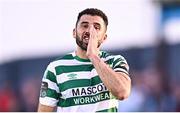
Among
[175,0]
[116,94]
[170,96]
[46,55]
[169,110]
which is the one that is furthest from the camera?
[46,55]

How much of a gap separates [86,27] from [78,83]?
17.9 inches

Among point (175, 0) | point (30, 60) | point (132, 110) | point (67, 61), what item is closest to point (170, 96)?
point (132, 110)

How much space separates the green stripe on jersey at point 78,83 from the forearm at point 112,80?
0.24m

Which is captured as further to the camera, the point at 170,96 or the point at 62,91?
the point at 170,96

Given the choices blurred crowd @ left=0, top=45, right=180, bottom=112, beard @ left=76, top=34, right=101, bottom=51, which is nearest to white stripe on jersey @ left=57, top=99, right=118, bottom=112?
beard @ left=76, top=34, right=101, bottom=51

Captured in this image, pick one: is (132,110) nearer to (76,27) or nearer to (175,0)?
(175,0)

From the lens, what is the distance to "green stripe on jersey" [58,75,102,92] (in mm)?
7379

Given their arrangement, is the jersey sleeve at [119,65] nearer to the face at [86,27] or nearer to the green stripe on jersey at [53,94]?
the face at [86,27]

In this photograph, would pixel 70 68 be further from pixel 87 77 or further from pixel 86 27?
pixel 86 27

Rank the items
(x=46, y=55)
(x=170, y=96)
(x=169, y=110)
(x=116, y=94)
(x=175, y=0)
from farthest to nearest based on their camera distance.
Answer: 1. (x=46, y=55)
2. (x=175, y=0)
3. (x=170, y=96)
4. (x=169, y=110)
5. (x=116, y=94)

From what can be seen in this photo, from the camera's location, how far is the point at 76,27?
7.36 meters

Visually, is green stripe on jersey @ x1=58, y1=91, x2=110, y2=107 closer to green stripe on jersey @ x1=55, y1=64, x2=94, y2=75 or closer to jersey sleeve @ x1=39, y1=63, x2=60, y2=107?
jersey sleeve @ x1=39, y1=63, x2=60, y2=107

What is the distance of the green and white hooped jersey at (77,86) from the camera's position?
7.31 m

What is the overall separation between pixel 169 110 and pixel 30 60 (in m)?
5.11
